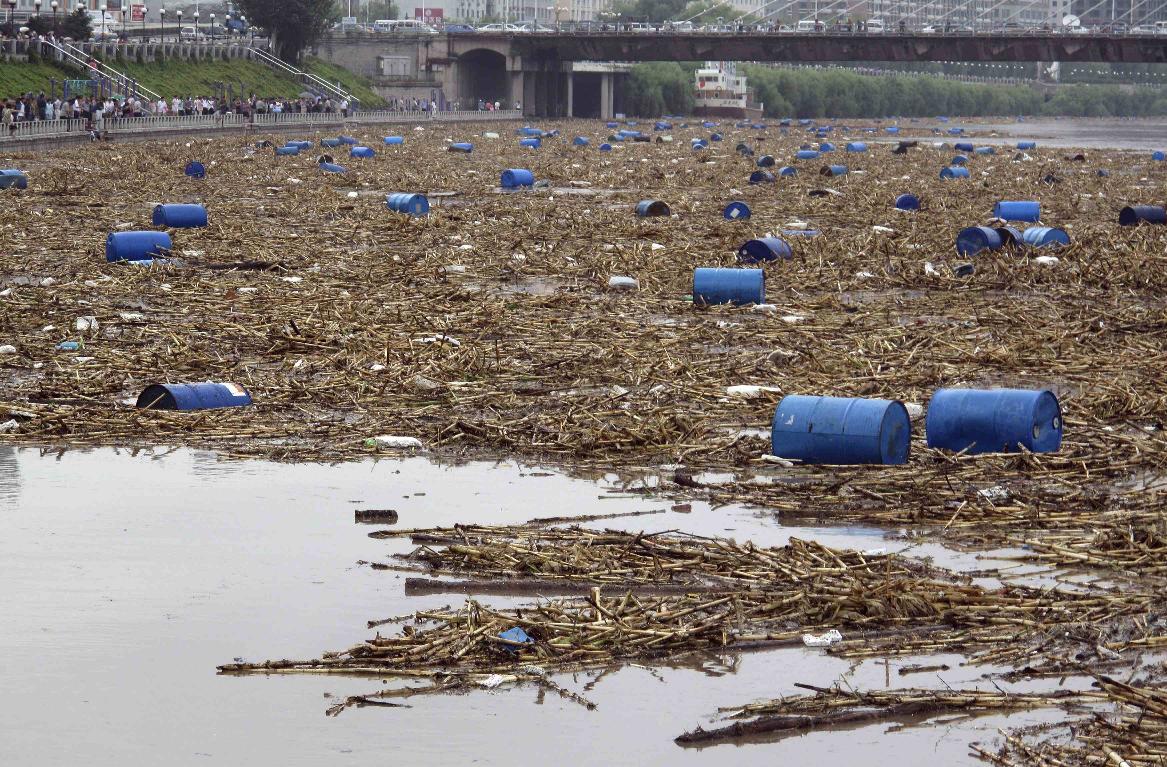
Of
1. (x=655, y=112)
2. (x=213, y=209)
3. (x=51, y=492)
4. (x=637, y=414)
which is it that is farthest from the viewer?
(x=655, y=112)

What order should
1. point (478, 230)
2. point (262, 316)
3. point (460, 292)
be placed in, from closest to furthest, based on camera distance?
point (262, 316) < point (460, 292) < point (478, 230)

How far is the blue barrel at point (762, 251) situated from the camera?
22.6 m

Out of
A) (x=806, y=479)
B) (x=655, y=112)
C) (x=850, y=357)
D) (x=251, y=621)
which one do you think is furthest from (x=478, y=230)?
(x=655, y=112)

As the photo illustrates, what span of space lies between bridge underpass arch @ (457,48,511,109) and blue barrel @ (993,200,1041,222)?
104 metres

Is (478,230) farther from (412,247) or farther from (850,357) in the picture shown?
(850,357)

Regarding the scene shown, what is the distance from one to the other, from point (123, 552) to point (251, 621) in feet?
5.13

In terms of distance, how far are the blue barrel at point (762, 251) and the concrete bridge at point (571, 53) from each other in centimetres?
9685

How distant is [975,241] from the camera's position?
2369cm

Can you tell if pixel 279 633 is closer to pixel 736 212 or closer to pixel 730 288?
pixel 730 288

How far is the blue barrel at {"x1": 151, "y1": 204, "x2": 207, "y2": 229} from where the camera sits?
88.5ft

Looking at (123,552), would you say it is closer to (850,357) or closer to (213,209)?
(850,357)

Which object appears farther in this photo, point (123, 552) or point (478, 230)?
point (478, 230)

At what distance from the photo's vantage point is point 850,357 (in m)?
15.1

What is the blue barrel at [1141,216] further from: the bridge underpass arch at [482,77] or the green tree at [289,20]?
the bridge underpass arch at [482,77]
